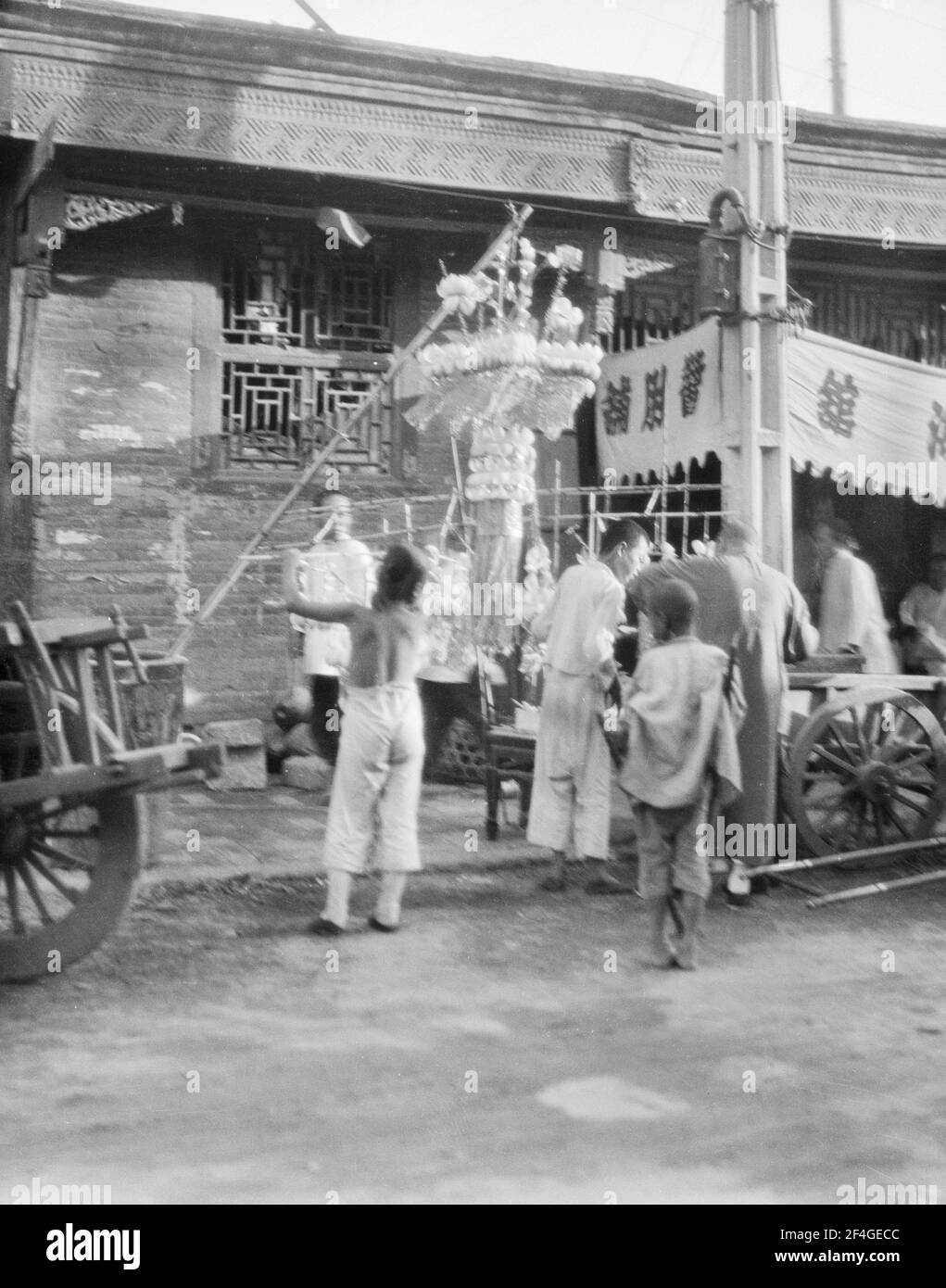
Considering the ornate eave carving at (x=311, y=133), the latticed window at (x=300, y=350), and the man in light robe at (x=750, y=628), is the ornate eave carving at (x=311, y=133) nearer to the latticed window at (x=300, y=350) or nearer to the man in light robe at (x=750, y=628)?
the latticed window at (x=300, y=350)

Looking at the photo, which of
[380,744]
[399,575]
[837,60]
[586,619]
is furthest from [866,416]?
[837,60]

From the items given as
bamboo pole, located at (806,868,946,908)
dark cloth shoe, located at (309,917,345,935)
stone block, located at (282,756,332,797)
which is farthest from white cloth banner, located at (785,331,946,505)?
dark cloth shoe, located at (309,917,345,935)

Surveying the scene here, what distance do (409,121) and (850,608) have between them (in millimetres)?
4704

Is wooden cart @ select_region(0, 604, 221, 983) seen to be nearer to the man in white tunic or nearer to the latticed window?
the man in white tunic

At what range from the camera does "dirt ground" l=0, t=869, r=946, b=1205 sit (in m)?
3.82

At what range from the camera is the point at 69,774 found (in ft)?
16.8

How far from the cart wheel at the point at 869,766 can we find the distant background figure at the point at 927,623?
348 centimetres

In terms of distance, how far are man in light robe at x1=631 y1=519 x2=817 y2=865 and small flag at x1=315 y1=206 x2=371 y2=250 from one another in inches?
169

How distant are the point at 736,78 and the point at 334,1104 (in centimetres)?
622

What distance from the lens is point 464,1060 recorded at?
15.7 feet

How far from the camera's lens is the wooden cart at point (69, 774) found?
16.9ft
